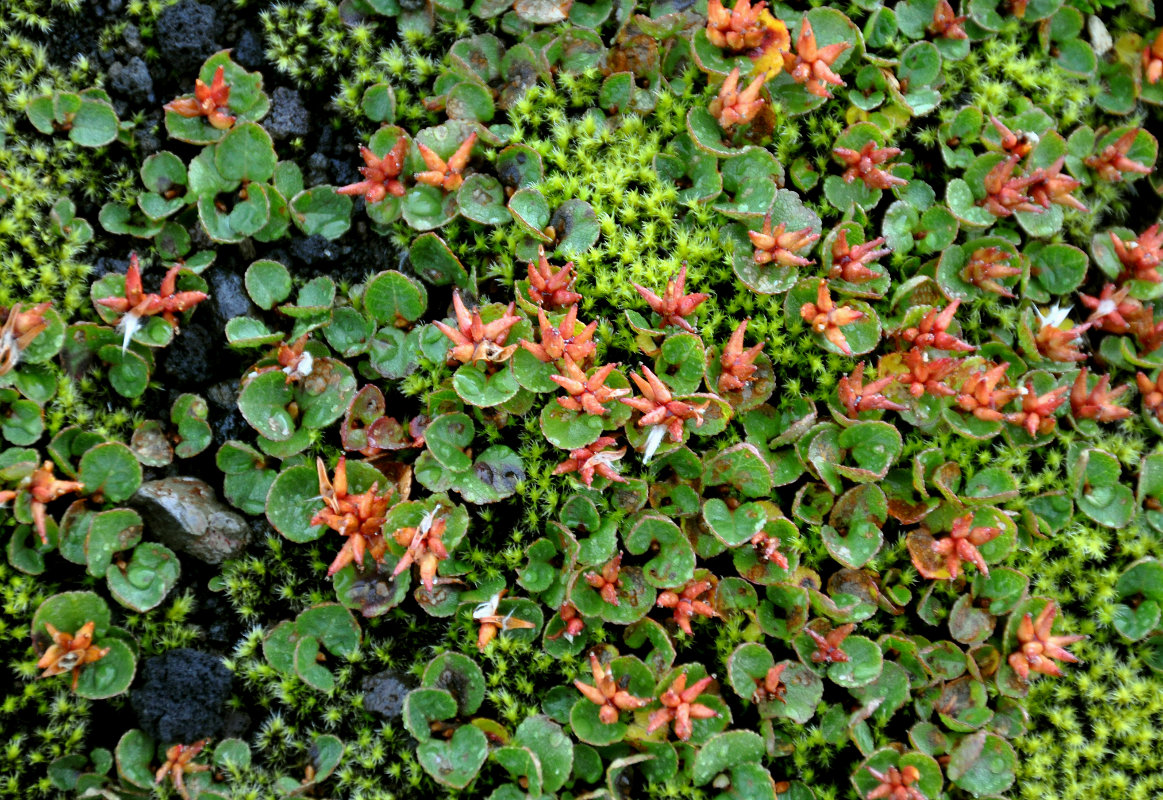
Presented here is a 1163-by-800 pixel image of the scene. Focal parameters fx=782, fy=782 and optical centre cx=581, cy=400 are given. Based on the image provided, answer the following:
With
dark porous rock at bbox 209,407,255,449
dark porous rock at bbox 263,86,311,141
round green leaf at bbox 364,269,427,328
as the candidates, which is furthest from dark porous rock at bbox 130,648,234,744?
dark porous rock at bbox 263,86,311,141

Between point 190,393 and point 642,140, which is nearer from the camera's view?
point 190,393

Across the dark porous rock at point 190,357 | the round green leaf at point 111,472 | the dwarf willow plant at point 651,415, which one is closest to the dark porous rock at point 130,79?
the dwarf willow plant at point 651,415

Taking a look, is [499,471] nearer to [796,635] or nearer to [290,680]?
[290,680]

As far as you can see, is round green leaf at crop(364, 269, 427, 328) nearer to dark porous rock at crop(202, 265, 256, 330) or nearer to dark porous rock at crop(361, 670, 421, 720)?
Result: dark porous rock at crop(202, 265, 256, 330)

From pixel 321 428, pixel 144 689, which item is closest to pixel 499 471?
pixel 321 428

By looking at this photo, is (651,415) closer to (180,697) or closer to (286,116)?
(180,697)

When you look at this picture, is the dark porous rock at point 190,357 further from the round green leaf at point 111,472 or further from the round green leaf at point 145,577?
the round green leaf at point 145,577
